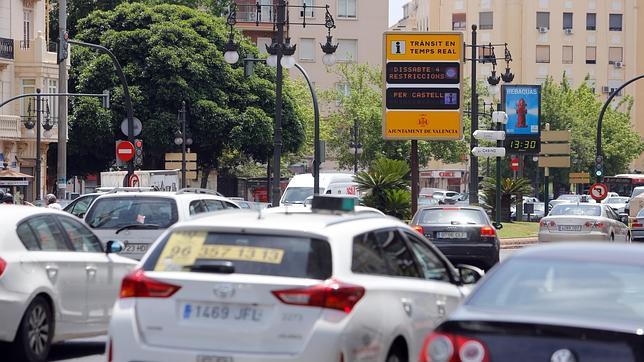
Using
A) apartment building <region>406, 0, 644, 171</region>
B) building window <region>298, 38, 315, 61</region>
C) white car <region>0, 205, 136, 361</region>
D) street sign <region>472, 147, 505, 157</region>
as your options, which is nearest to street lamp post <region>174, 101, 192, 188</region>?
street sign <region>472, 147, 505, 157</region>

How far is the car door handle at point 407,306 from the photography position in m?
9.45

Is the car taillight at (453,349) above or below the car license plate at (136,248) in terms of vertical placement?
above

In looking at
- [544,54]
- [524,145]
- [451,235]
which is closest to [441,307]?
[451,235]

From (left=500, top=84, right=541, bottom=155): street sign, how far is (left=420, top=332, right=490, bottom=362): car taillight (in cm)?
4706

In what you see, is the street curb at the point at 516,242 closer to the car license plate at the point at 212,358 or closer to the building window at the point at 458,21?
the car license plate at the point at 212,358

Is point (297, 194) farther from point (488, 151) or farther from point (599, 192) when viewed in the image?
point (599, 192)

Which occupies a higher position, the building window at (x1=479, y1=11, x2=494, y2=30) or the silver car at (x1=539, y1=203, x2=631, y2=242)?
the building window at (x1=479, y1=11, x2=494, y2=30)

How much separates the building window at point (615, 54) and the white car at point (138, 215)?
9257 cm

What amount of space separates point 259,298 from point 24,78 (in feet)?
173

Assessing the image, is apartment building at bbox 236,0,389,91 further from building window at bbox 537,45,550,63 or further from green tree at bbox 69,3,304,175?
green tree at bbox 69,3,304,175

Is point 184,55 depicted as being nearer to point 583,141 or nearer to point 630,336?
point 583,141

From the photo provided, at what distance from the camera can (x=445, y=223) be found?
26.3m

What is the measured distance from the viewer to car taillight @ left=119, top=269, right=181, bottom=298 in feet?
28.9

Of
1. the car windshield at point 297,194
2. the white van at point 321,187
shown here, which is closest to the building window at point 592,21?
the white van at point 321,187
